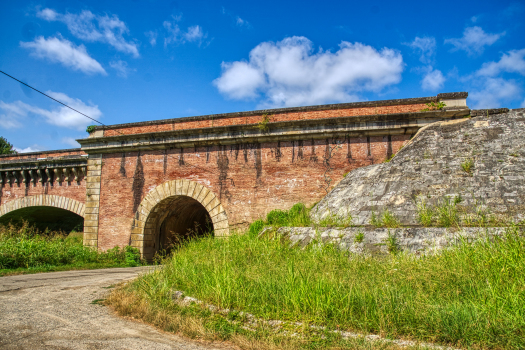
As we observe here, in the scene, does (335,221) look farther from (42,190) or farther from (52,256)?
Result: (42,190)

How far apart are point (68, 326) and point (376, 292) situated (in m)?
3.50

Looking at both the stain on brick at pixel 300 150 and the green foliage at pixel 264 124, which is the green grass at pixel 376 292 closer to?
the stain on brick at pixel 300 150

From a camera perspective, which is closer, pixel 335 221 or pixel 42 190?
pixel 335 221

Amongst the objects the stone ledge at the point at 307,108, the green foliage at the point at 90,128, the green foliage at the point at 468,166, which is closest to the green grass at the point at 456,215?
the green foliage at the point at 468,166

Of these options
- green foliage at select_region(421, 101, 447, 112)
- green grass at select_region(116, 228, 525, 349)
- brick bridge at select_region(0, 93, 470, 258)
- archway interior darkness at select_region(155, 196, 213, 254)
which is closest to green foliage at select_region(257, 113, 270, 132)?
brick bridge at select_region(0, 93, 470, 258)

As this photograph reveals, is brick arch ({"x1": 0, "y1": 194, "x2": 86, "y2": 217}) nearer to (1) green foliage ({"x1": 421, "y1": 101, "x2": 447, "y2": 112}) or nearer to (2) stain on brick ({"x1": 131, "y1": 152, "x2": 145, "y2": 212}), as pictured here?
(2) stain on brick ({"x1": 131, "y1": 152, "x2": 145, "y2": 212})

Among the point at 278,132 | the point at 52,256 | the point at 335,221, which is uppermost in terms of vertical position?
the point at 278,132

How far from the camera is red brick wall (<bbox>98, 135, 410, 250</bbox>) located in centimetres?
1020

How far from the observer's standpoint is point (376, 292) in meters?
3.34

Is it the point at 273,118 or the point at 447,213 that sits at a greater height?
the point at 273,118

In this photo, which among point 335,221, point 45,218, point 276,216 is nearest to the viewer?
point 335,221

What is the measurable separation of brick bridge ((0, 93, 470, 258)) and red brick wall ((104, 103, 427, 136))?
0.11 ft

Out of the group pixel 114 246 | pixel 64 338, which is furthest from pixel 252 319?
pixel 114 246

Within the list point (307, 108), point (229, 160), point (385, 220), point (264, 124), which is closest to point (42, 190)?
point (229, 160)
